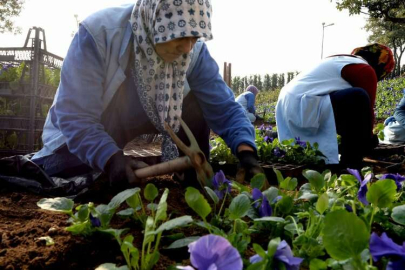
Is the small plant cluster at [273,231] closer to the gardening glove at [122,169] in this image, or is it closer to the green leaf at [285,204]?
the green leaf at [285,204]

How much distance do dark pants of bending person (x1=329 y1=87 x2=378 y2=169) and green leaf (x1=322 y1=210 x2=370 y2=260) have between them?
2.69m

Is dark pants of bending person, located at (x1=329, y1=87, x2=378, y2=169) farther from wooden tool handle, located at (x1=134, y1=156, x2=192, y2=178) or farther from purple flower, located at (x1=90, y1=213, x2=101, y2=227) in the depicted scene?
purple flower, located at (x1=90, y1=213, x2=101, y2=227)

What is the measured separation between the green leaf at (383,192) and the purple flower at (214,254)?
50 centimetres

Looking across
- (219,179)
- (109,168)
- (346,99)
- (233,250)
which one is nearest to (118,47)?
(109,168)

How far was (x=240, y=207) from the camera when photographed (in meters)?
1.01

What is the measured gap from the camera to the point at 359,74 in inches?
127

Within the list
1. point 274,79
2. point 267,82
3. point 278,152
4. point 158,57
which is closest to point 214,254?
point 158,57

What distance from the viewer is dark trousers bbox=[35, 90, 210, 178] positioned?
2.16 meters

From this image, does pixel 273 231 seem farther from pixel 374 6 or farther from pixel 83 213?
pixel 374 6

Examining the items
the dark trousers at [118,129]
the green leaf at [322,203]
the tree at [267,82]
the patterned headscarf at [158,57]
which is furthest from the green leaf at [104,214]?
the tree at [267,82]

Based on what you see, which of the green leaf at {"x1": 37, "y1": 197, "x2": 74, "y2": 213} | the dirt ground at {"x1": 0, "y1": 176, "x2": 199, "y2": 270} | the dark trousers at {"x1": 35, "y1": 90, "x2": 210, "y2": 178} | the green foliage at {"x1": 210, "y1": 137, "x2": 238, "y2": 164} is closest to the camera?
the dirt ground at {"x1": 0, "y1": 176, "x2": 199, "y2": 270}

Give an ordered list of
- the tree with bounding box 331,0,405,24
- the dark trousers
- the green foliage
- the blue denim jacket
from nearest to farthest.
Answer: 1. the blue denim jacket
2. the dark trousers
3. the green foliage
4. the tree with bounding box 331,0,405,24

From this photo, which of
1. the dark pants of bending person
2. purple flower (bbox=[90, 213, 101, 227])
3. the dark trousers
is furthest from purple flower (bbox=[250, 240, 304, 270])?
the dark pants of bending person

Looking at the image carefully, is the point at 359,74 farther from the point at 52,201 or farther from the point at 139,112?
the point at 52,201
